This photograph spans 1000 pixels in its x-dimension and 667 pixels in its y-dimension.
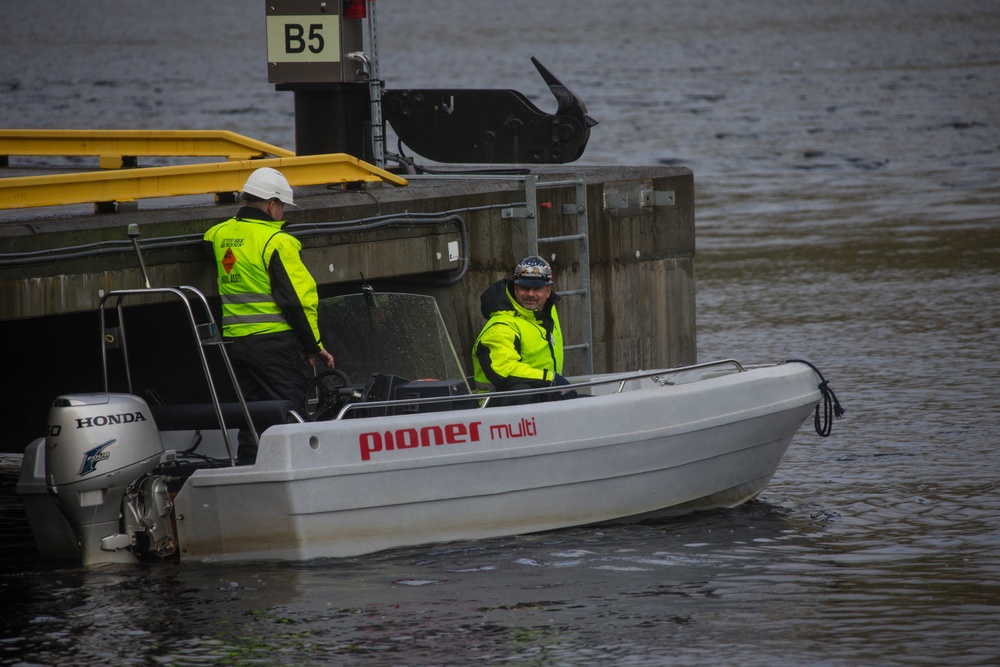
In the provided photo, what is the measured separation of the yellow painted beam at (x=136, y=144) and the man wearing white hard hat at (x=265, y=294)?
10.4ft

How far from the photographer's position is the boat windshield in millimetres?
9633

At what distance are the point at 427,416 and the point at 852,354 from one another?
748 centimetres

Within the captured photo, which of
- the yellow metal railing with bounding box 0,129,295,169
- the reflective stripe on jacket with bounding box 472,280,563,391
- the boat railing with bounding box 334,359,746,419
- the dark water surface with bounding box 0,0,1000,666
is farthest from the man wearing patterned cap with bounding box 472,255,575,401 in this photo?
the yellow metal railing with bounding box 0,129,295,169

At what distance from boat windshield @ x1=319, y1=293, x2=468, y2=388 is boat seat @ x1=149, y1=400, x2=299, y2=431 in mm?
1131

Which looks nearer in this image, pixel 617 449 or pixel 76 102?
pixel 617 449

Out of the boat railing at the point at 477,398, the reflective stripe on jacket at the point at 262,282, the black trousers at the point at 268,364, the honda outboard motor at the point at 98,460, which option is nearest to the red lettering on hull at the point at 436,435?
the boat railing at the point at 477,398

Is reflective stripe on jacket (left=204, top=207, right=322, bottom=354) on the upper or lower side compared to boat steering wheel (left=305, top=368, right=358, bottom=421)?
upper

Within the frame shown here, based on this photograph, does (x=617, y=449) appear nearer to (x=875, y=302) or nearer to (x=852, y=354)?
(x=852, y=354)

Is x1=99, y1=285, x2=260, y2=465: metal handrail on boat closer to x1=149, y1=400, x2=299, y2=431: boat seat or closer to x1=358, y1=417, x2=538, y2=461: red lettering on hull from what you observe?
Result: x1=149, y1=400, x2=299, y2=431: boat seat

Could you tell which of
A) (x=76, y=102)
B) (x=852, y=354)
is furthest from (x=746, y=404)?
(x=76, y=102)

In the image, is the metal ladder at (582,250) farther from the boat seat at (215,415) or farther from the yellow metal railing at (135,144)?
the boat seat at (215,415)

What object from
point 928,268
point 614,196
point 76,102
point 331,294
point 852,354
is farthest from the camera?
point 76,102

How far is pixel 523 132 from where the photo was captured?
12312mm

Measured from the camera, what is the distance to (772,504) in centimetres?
998
